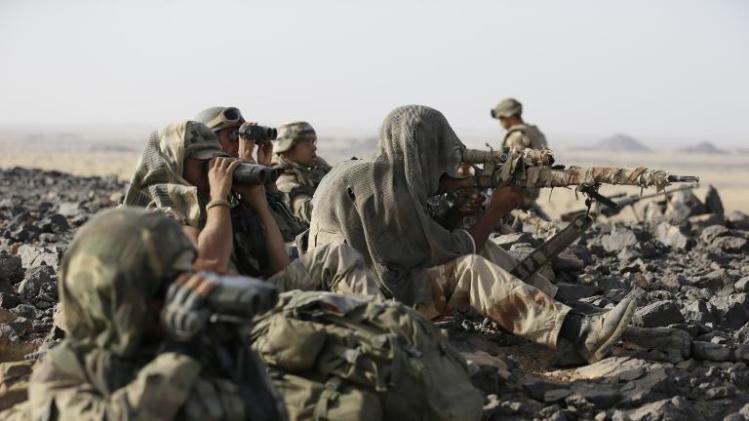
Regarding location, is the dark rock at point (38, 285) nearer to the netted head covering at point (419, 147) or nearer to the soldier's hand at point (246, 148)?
the soldier's hand at point (246, 148)

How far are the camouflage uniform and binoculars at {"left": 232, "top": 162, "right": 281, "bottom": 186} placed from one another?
4.38 feet

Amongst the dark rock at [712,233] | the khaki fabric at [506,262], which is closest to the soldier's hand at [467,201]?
the khaki fabric at [506,262]

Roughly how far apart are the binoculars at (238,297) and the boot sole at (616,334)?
9.19 ft

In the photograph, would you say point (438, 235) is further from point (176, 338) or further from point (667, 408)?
point (176, 338)

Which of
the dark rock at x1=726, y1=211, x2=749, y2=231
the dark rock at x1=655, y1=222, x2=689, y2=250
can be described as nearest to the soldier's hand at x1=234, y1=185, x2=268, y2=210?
the dark rock at x1=655, y1=222, x2=689, y2=250

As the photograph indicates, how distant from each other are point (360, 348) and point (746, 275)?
17.4ft

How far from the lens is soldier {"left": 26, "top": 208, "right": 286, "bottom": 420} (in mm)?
2764

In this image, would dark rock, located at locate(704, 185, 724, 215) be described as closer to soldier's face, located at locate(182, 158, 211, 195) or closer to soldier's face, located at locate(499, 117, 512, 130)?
soldier's face, located at locate(499, 117, 512, 130)

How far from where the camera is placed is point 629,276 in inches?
313

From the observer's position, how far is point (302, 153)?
847 cm

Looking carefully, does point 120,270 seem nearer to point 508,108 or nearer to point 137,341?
point 137,341

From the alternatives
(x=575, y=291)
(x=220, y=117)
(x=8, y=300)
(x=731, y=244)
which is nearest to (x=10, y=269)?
(x=8, y=300)

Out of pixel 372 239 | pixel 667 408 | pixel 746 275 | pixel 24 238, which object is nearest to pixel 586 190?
pixel 372 239

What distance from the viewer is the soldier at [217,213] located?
4320mm
